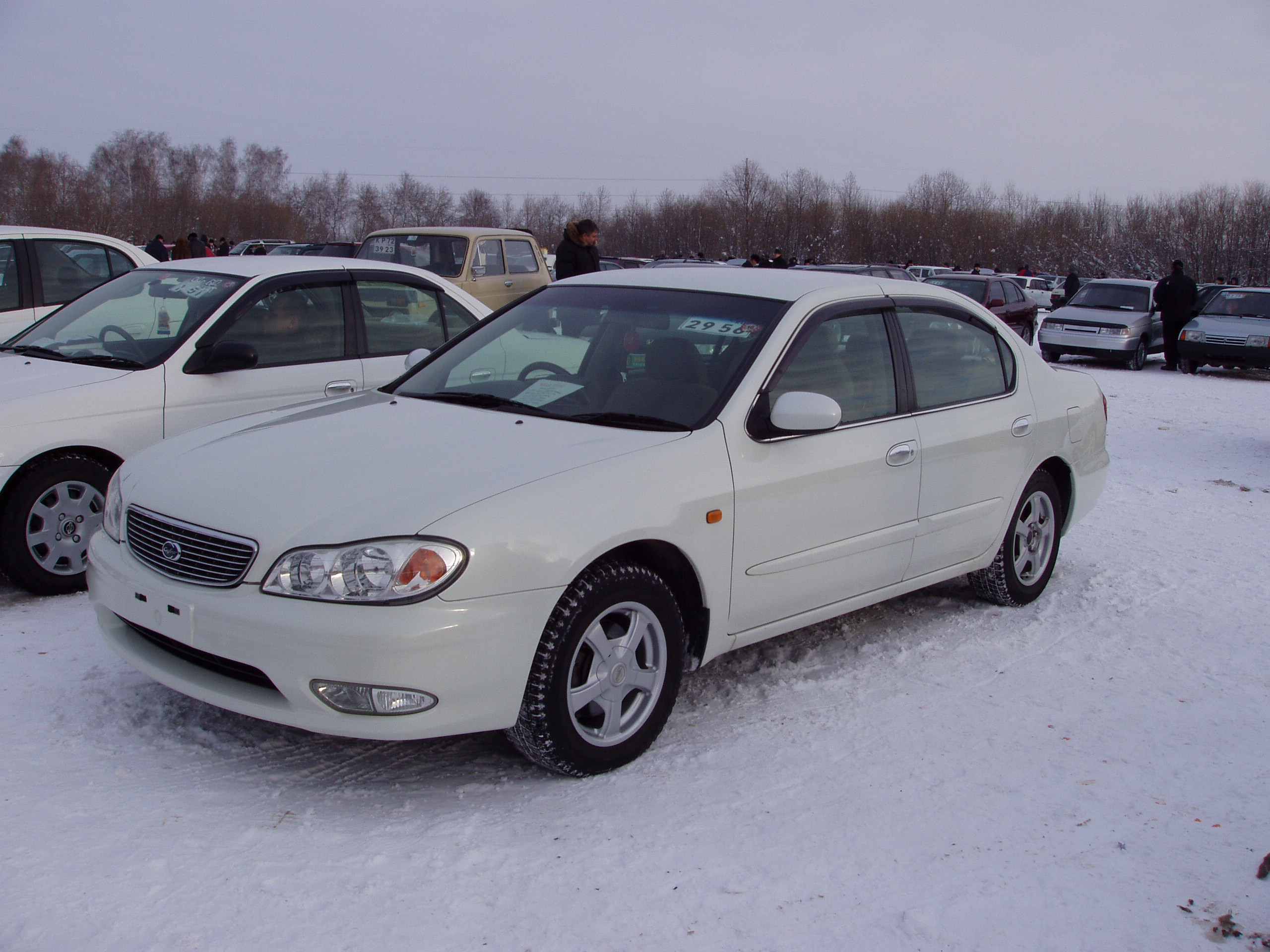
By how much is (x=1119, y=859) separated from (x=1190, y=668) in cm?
183

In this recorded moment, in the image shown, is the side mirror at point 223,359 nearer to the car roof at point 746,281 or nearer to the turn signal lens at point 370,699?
the car roof at point 746,281

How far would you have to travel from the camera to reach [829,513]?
400 centimetres

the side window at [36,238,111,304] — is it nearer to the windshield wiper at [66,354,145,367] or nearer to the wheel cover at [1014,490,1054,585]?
the windshield wiper at [66,354,145,367]

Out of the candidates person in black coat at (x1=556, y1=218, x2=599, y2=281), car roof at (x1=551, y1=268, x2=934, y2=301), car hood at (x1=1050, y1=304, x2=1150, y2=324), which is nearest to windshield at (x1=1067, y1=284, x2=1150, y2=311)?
car hood at (x1=1050, y1=304, x2=1150, y2=324)

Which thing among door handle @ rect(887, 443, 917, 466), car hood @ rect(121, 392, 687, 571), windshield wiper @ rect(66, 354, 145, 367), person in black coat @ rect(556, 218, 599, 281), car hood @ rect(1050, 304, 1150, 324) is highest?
person in black coat @ rect(556, 218, 599, 281)

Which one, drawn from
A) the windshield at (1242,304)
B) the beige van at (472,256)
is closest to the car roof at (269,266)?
the beige van at (472,256)

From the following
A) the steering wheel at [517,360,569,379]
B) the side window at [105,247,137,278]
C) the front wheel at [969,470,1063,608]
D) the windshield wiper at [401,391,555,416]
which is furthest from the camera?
the side window at [105,247,137,278]

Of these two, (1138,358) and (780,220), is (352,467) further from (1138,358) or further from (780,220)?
(780,220)

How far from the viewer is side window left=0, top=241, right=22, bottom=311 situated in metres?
7.24

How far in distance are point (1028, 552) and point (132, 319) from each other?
481 cm

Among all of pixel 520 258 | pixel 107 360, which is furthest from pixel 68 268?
pixel 520 258

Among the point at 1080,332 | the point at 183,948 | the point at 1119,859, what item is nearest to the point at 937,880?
the point at 1119,859

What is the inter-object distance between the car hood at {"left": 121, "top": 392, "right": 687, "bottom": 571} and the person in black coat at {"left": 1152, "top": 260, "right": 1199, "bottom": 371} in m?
17.6

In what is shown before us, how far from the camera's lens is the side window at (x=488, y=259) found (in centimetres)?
1425
